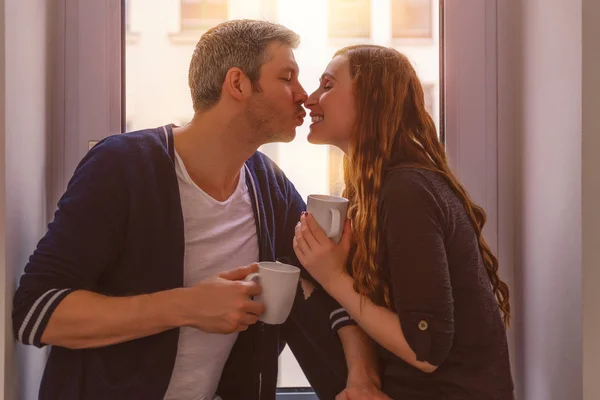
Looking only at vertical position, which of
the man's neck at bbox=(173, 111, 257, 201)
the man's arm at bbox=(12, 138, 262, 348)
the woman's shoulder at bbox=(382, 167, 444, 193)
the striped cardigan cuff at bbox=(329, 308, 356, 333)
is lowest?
the striped cardigan cuff at bbox=(329, 308, 356, 333)

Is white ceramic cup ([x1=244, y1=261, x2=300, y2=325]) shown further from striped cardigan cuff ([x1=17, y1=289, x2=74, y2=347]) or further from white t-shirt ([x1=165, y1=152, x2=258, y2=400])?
striped cardigan cuff ([x1=17, y1=289, x2=74, y2=347])

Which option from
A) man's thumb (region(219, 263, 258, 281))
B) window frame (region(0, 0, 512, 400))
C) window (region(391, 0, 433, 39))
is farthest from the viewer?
window (region(391, 0, 433, 39))

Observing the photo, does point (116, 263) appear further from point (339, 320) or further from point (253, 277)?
point (339, 320)

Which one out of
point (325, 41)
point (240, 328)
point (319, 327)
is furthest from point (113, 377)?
point (325, 41)

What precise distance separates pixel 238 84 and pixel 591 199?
0.70 metres

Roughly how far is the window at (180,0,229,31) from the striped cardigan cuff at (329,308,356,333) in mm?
709

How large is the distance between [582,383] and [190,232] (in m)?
0.74

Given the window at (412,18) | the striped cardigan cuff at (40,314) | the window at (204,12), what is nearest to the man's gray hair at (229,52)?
the window at (204,12)

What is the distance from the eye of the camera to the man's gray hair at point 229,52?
1272 millimetres

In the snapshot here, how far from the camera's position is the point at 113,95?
1363 mm

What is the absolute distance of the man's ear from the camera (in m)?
1.26

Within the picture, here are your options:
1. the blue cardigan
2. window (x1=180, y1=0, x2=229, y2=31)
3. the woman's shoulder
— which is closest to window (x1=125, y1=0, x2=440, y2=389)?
window (x1=180, y1=0, x2=229, y2=31)

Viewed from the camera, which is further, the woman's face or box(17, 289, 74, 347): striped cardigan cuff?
the woman's face

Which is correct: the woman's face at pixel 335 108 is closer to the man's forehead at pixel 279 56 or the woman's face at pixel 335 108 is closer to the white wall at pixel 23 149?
the man's forehead at pixel 279 56
